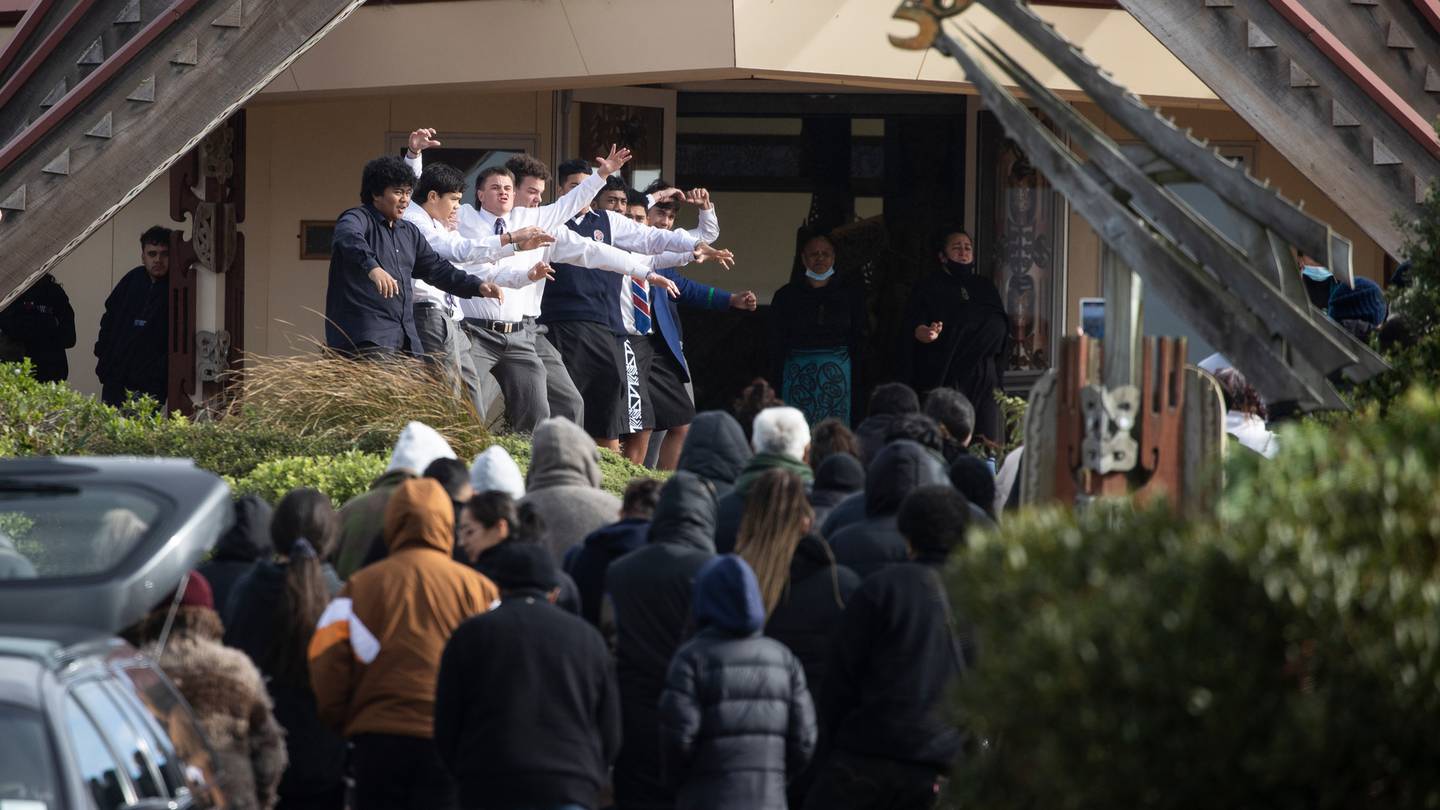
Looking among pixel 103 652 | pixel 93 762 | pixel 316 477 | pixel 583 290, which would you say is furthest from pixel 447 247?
pixel 93 762

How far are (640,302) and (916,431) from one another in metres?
4.72

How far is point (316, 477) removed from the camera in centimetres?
951

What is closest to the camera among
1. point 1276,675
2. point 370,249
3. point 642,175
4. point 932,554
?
point 1276,675

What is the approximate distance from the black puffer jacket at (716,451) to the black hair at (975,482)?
0.99 m

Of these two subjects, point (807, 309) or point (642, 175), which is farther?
point (642, 175)

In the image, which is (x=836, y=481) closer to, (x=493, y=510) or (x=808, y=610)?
(x=808, y=610)

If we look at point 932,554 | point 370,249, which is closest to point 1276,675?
point 932,554

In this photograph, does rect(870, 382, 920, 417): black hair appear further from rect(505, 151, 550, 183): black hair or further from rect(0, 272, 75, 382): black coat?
rect(0, 272, 75, 382): black coat

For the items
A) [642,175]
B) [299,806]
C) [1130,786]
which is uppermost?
[642,175]

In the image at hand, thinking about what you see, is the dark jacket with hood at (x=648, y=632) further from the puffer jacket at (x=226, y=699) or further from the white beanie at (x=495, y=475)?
the puffer jacket at (x=226, y=699)

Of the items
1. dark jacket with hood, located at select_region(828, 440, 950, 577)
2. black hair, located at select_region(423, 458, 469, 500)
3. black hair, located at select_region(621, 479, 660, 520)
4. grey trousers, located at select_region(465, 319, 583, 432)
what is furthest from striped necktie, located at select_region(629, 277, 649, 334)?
dark jacket with hood, located at select_region(828, 440, 950, 577)

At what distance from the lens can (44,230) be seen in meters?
11.6

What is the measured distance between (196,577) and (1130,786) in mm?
3150

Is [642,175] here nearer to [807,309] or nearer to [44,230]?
[807,309]
